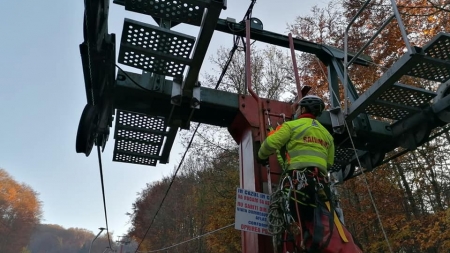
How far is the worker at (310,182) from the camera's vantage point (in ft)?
9.20

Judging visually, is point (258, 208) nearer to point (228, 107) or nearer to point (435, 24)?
point (228, 107)

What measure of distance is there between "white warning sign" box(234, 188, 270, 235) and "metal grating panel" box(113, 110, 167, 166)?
6.88 ft

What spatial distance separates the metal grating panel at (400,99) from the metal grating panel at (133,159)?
3.50m

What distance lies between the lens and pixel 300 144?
329 centimetres

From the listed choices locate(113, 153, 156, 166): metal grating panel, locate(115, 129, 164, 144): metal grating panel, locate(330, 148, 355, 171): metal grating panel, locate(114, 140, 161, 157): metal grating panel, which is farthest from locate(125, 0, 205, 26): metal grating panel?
locate(330, 148, 355, 171): metal grating panel

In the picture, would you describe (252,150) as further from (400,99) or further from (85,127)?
(400,99)

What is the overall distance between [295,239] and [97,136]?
3.01m

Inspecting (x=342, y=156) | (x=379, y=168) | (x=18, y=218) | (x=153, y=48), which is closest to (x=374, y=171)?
(x=379, y=168)

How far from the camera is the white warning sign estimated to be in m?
3.16

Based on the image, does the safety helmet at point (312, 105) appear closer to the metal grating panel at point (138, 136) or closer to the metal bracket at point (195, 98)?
the metal bracket at point (195, 98)

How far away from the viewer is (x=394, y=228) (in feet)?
37.3

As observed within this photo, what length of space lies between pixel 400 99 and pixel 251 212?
108 inches

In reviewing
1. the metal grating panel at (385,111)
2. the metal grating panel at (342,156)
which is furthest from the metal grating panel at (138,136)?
the metal grating panel at (385,111)

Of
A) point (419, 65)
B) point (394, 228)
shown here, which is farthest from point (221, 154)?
point (419, 65)
